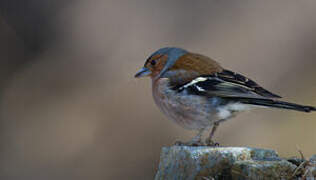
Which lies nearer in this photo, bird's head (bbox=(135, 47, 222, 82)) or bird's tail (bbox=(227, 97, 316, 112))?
bird's tail (bbox=(227, 97, 316, 112))

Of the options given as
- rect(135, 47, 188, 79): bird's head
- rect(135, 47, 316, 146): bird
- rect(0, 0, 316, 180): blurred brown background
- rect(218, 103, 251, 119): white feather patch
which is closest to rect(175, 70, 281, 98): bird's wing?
rect(135, 47, 316, 146): bird

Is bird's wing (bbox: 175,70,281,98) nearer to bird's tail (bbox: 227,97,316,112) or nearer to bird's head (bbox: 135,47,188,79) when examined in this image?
bird's tail (bbox: 227,97,316,112)

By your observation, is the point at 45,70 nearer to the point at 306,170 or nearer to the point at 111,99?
the point at 111,99

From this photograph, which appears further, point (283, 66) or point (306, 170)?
point (283, 66)

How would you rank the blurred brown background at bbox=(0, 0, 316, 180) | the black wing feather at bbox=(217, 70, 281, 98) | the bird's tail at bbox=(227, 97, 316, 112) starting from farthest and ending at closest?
the blurred brown background at bbox=(0, 0, 316, 180), the black wing feather at bbox=(217, 70, 281, 98), the bird's tail at bbox=(227, 97, 316, 112)

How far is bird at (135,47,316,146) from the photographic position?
432 centimetres

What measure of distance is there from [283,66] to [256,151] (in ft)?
15.7

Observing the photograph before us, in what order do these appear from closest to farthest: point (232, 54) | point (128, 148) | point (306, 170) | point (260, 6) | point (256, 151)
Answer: point (306, 170) → point (256, 151) → point (128, 148) → point (232, 54) → point (260, 6)

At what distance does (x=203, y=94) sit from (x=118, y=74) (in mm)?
3757

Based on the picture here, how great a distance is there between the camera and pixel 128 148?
24.3ft

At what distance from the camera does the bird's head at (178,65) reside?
4602 mm

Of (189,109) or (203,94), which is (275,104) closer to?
(203,94)

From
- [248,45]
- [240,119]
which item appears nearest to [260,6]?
[248,45]

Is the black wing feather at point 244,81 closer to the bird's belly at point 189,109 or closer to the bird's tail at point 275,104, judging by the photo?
the bird's tail at point 275,104
